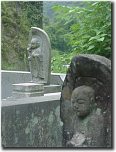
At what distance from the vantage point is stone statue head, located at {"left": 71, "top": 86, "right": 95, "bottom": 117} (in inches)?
147

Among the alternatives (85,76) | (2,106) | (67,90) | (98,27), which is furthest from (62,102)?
(98,27)

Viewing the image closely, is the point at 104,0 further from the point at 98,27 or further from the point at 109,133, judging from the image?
the point at 109,133

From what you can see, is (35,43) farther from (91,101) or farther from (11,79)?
(91,101)

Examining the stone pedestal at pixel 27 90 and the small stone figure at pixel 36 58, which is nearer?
the stone pedestal at pixel 27 90

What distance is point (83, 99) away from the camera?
3.73m

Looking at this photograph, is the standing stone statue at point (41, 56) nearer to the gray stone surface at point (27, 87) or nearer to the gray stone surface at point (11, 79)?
the gray stone surface at point (27, 87)

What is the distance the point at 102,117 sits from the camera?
12.3 feet

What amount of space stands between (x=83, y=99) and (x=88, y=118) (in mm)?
199

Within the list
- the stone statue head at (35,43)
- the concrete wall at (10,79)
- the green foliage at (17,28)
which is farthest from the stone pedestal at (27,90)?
the green foliage at (17,28)

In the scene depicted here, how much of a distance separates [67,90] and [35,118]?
160cm

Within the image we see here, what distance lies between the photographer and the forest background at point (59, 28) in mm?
5504

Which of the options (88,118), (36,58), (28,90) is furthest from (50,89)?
(88,118)

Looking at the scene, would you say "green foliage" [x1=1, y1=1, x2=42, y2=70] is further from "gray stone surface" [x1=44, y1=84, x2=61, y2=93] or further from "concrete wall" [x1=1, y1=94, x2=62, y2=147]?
"concrete wall" [x1=1, y1=94, x2=62, y2=147]

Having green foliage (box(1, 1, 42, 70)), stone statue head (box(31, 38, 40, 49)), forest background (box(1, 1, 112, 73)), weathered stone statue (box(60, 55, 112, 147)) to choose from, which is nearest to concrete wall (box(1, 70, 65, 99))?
forest background (box(1, 1, 112, 73))
